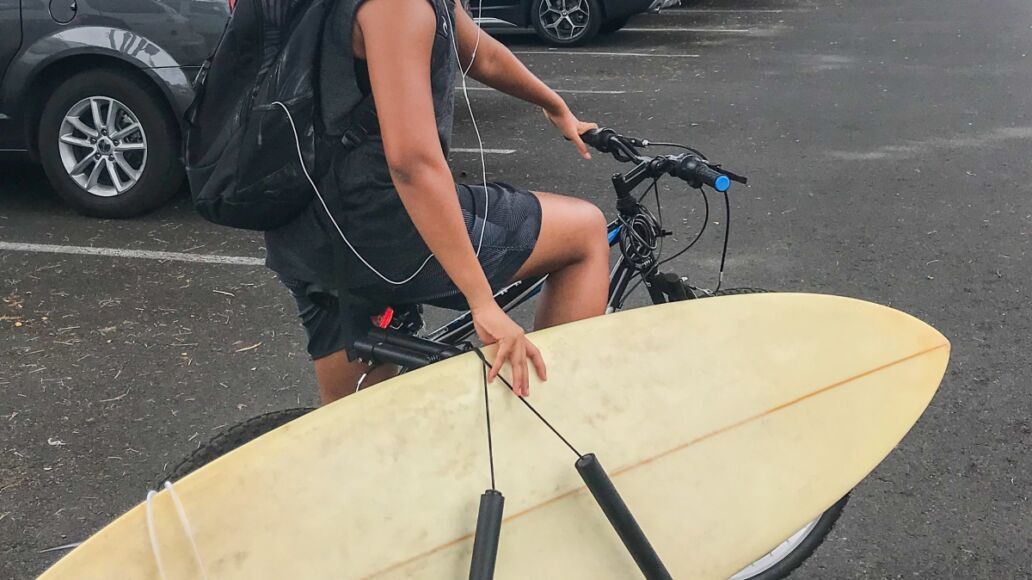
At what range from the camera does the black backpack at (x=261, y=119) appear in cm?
183

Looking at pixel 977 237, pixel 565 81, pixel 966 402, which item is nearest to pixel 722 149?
pixel 977 237

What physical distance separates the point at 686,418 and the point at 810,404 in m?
0.35

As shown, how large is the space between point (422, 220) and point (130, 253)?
3.94 m

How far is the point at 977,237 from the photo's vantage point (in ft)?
16.9

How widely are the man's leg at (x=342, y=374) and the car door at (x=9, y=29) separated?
4105 millimetres

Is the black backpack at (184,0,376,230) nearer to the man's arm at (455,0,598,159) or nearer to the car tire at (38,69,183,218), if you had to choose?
the man's arm at (455,0,598,159)

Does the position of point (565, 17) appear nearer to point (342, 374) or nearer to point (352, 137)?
point (342, 374)

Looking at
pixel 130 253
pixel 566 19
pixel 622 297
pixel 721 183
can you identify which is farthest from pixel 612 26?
pixel 721 183

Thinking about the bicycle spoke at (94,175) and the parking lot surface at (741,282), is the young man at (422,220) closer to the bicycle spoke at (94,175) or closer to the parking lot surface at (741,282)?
the parking lot surface at (741,282)

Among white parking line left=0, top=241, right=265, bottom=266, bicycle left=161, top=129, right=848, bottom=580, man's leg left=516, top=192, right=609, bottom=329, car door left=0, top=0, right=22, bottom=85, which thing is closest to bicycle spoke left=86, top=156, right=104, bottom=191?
white parking line left=0, top=241, right=265, bottom=266

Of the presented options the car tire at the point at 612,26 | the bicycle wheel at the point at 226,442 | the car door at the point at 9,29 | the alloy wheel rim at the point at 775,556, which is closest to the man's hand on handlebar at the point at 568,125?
the bicycle wheel at the point at 226,442

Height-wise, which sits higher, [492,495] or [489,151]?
[492,495]

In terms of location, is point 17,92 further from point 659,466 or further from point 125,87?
point 659,466

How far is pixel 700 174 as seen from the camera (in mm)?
2408
